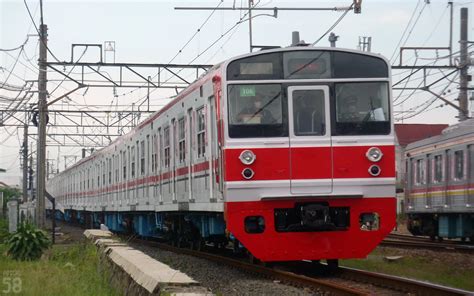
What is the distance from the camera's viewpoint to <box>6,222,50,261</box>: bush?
13.7 meters

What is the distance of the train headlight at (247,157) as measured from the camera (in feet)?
33.3

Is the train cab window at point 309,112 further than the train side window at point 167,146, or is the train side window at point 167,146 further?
the train side window at point 167,146

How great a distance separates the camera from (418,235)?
90.0 feet

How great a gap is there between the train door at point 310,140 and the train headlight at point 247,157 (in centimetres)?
55

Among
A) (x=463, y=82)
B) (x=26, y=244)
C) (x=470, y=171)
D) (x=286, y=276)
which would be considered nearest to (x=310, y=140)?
(x=286, y=276)

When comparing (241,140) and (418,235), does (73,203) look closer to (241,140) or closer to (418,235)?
(418,235)

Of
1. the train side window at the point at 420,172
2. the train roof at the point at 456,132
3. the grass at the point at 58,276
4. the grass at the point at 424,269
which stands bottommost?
the grass at the point at 424,269

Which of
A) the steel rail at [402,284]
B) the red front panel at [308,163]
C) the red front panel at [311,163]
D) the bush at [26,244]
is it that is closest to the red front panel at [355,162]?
the red front panel at [308,163]

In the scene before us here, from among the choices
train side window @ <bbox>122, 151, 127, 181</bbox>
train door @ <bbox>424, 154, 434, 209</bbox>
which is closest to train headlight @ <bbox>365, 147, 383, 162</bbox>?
train door @ <bbox>424, 154, 434, 209</bbox>

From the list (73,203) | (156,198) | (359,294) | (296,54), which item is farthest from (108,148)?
(359,294)

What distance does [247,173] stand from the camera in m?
10.1

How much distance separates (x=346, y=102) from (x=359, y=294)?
3.17 m

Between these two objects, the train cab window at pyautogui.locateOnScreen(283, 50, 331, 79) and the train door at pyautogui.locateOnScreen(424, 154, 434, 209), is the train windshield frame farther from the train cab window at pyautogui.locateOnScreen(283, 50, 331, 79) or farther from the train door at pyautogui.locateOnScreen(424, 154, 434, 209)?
the train door at pyautogui.locateOnScreen(424, 154, 434, 209)

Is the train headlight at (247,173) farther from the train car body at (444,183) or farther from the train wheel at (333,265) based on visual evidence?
the train car body at (444,183)
